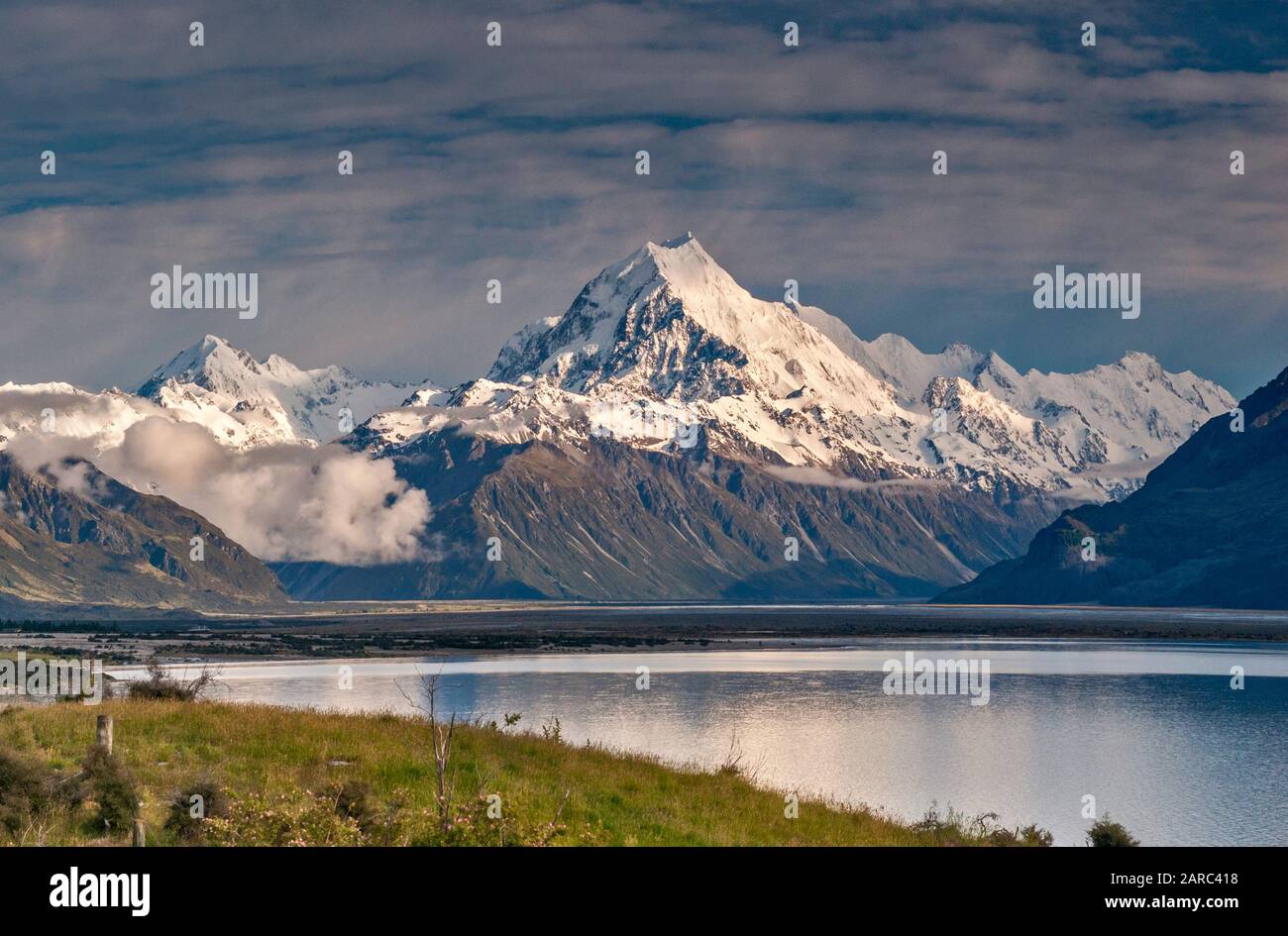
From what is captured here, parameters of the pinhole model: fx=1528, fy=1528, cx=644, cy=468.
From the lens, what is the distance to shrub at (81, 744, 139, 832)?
95.0ft

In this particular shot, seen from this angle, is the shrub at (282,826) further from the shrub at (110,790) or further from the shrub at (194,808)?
the shrub at (110,790)

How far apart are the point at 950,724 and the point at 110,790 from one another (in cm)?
7741

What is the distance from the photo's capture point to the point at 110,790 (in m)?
29.6

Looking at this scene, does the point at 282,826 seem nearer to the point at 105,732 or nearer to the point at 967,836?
the point at 105,732

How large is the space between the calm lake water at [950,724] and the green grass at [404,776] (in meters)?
19.3

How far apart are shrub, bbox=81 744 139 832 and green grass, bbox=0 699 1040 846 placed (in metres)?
0.29
